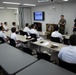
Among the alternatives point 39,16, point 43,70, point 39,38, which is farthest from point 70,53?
point 39,16

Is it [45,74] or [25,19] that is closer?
[45,74]

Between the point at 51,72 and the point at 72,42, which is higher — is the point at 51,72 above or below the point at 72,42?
below

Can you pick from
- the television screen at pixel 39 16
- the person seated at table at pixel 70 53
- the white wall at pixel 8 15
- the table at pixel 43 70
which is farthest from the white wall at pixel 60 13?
the table at pixel 43 70

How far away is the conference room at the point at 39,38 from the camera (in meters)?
1.81

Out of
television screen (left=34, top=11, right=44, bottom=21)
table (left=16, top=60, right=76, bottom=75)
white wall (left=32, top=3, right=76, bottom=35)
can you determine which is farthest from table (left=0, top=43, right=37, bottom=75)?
television screen (left=34, top=11, right=44, bottom=21)

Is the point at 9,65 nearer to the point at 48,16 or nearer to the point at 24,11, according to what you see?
the point at 48,16

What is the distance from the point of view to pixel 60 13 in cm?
817

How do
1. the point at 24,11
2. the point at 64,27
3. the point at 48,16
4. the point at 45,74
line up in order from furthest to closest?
the point at 24,11 < the point at 48,16 < the point at 64,27 < the point at 45,74

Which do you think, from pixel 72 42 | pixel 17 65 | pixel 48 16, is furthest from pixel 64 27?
pixel 17 65

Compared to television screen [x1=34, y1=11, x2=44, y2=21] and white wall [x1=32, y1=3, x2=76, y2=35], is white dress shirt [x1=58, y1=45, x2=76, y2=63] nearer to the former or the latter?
white wall [x1=32, y1=3, x2=76, y2=35]

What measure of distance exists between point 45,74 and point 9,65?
0.63m

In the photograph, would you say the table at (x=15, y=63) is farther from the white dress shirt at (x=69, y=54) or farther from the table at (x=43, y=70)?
the white dress shirt at (x=69, y=54)

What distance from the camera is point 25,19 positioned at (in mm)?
10641

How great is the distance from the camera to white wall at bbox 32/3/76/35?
743cm
